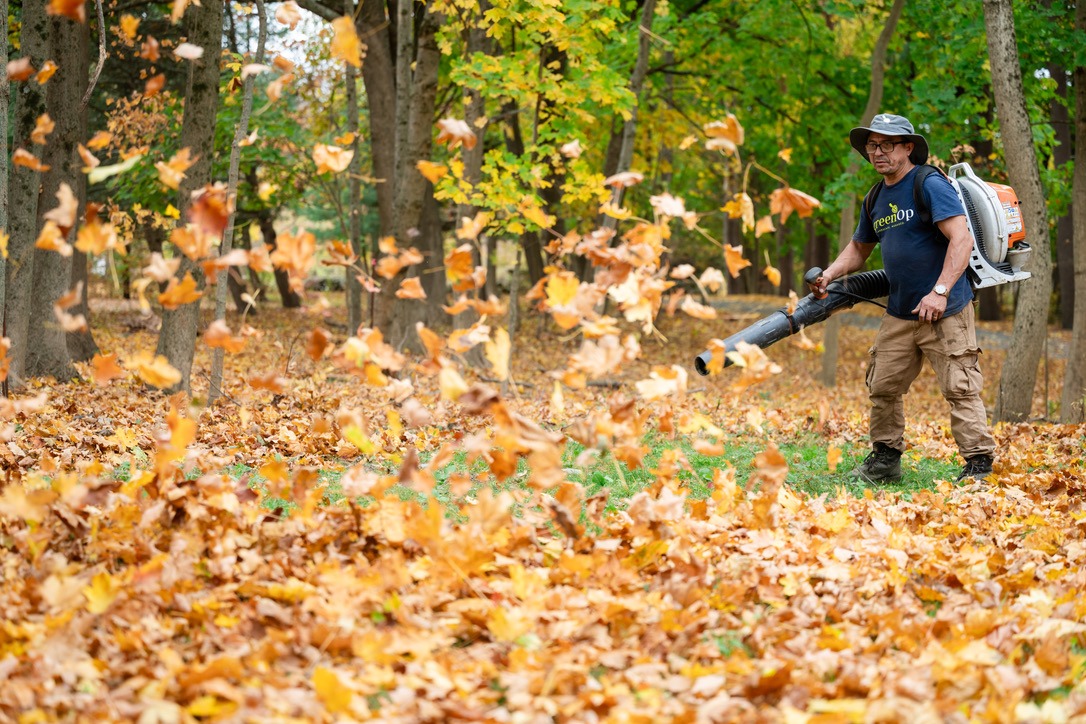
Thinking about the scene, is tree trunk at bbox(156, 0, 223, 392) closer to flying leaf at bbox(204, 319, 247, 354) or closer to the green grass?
the green grass

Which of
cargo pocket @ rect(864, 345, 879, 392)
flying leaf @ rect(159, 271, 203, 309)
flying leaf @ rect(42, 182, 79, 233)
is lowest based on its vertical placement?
cargo pocket @ rect(864, 345, 879, 392)

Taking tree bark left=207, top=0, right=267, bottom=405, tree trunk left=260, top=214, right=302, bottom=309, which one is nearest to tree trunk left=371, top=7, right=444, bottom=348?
tree bark left=207, top=0, right=267, bottom=405

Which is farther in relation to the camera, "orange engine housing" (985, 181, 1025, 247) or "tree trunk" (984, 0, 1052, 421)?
"tree trunk" (984, 0, 1052, 421)

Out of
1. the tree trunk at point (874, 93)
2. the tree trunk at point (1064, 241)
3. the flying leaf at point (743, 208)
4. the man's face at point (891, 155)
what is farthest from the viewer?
the tree trunk at point (1064, 241)

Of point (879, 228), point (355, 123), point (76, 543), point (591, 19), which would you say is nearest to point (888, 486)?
point (879, 228)

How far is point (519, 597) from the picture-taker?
3.09 meters

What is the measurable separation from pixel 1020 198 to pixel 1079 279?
165 cm

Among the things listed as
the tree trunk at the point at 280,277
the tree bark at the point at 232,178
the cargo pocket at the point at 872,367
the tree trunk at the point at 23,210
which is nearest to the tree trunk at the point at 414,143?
the tree bark at the point at 232,178

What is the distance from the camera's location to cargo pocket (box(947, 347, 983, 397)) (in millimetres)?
5285

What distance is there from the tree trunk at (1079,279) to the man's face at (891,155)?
5.10 meters

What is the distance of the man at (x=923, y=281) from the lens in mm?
5133

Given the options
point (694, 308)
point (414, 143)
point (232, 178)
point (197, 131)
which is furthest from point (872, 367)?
point (414, 143)

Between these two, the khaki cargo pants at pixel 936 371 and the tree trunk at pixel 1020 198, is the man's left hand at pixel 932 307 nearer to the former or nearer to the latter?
the khaki cargo pants at pixel 936 371

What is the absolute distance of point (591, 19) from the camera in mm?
11719
